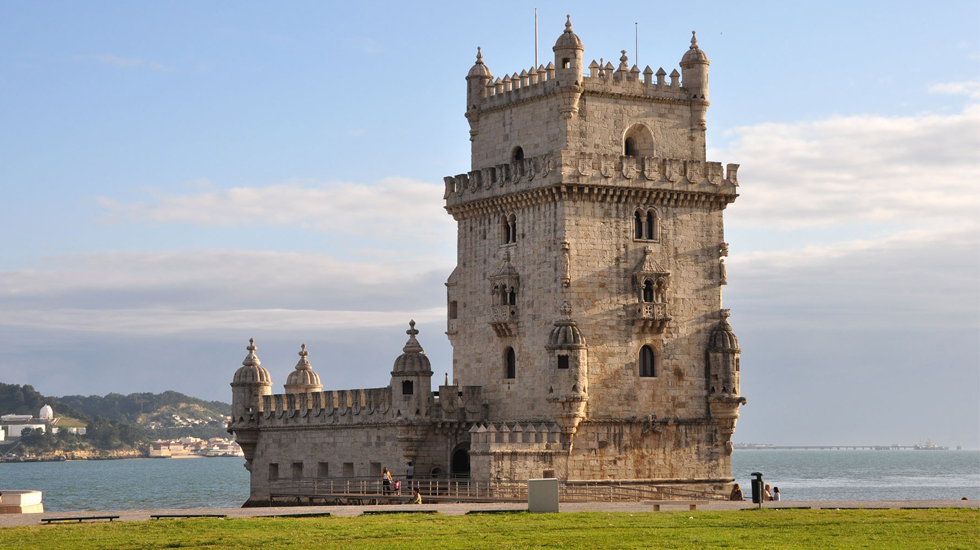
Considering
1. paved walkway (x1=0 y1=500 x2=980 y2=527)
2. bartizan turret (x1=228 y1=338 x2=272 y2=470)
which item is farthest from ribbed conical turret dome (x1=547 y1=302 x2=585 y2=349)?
bartizan turret (x1=228 y1=338 x2=272 y2=470)

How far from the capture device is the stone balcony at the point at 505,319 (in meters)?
64.4

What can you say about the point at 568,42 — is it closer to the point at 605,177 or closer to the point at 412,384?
the point at 605,177

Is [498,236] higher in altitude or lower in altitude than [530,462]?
higher

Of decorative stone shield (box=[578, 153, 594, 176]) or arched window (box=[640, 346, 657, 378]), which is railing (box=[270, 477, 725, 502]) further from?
decorative stone shield (box=[578, 153, 594, 176])

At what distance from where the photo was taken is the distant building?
205 feet

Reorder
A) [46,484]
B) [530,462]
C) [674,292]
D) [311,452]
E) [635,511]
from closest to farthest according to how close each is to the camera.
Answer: [635,511] → [530,462] → [674,292] → [311,452] → [46,484]

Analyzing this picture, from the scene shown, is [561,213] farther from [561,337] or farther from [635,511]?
[635,511]

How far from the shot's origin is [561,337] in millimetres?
61469

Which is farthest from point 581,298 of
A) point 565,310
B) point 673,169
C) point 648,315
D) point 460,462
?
point 460,462

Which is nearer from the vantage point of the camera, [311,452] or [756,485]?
[756,485]

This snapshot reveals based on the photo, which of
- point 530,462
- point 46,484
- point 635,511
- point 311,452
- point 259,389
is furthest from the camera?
point 46,484

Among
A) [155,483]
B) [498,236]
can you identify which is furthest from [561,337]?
[155,483]

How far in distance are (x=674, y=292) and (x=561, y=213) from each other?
633cm

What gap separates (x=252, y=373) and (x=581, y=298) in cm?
2157
